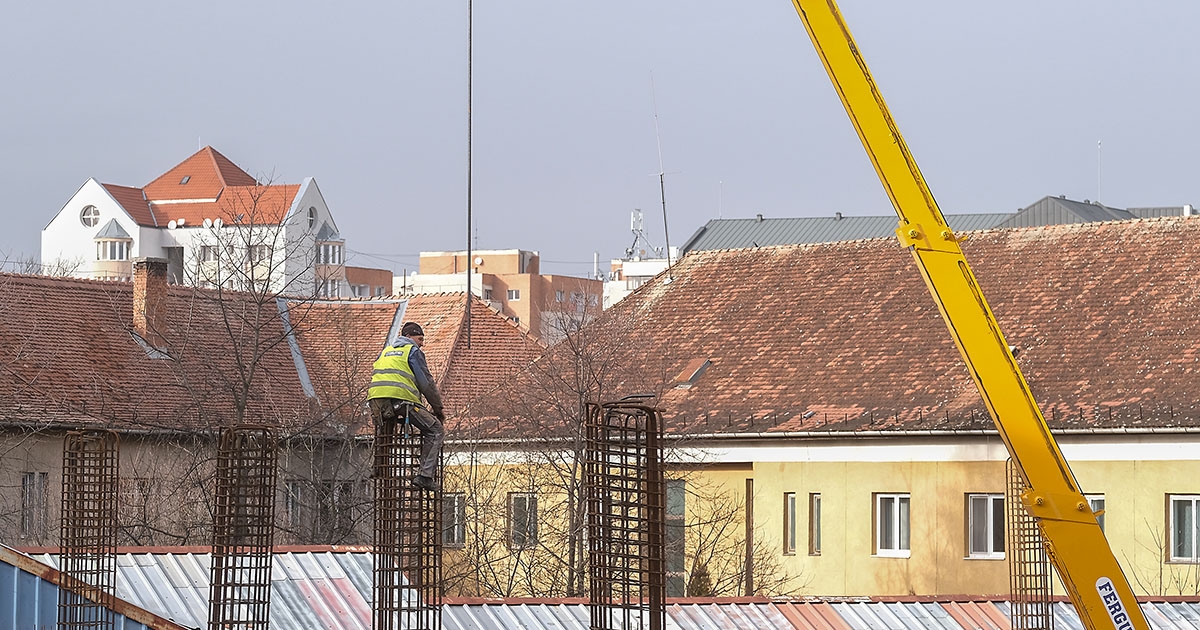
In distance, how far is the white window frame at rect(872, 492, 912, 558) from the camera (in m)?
31.3

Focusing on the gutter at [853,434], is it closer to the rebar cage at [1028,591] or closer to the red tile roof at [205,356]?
the red tile roof at [205,356]

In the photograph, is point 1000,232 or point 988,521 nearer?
point 988,521

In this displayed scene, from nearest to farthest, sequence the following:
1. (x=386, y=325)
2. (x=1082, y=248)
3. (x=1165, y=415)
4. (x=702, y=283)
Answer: (x=1165, y=415)
(x=1082, y=248)
(x=702, y=283)
(x=386, y=325)

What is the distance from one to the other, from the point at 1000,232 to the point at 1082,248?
2.20 m

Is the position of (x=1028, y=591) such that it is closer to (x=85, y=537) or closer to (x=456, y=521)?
(x=85, y=537)

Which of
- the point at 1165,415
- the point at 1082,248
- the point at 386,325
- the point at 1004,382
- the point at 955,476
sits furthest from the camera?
the point at 386,325

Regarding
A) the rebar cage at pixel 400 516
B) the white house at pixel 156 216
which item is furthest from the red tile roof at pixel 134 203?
the rebar cage at pixel 400 516

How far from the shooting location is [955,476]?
30547 millimetres

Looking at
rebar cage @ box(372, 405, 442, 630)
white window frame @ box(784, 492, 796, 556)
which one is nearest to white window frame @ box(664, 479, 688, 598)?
white window frame @ box(784, 492, 796, 556)

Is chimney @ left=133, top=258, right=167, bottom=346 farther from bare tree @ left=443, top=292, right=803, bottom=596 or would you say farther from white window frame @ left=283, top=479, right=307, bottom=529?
bare tree @ left=443, top=292, right=803, bottom=596

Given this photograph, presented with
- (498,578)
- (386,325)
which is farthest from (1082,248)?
(386,325)

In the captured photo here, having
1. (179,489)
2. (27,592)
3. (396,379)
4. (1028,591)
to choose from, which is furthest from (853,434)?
(396,379)

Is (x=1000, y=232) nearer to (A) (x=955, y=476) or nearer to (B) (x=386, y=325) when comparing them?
(A) (x=955, y=476)

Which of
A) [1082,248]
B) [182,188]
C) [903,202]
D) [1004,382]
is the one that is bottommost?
[1004,382]
